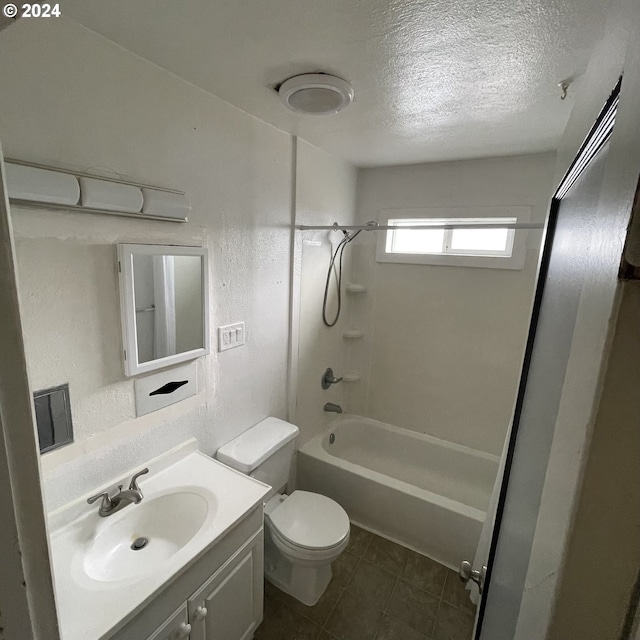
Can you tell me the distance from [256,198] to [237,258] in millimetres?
344

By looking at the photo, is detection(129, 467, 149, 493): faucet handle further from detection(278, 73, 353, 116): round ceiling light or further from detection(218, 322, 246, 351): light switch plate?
detection(278, 73, 353, 116): round ceiling light

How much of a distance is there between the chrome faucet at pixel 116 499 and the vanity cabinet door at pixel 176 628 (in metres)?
0.39

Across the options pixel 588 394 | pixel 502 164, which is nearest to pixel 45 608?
pixel 588 394

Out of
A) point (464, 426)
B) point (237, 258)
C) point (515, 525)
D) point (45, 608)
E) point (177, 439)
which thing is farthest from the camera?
point (464, 426)

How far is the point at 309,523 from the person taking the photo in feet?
5.73

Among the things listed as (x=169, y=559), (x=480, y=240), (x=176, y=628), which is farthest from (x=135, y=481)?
(x=480, y=240)

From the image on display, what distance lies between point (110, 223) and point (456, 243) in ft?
7.13

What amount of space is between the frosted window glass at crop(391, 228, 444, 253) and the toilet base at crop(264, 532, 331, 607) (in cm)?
214

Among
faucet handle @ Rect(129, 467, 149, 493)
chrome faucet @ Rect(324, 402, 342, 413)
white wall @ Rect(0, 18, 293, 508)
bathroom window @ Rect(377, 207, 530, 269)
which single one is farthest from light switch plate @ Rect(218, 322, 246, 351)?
bathroom window @ Rect(377, 207, 530, 269)

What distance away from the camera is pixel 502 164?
2.15 metres

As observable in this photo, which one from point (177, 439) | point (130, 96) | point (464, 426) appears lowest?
point (464, 426)

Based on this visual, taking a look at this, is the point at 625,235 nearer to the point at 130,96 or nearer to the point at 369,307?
the point at 130,96

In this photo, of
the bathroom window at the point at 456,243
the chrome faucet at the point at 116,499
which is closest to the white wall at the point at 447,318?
the bathroom window at the point at 456,243

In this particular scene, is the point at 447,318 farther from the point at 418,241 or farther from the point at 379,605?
Answer: the point at 379,605
